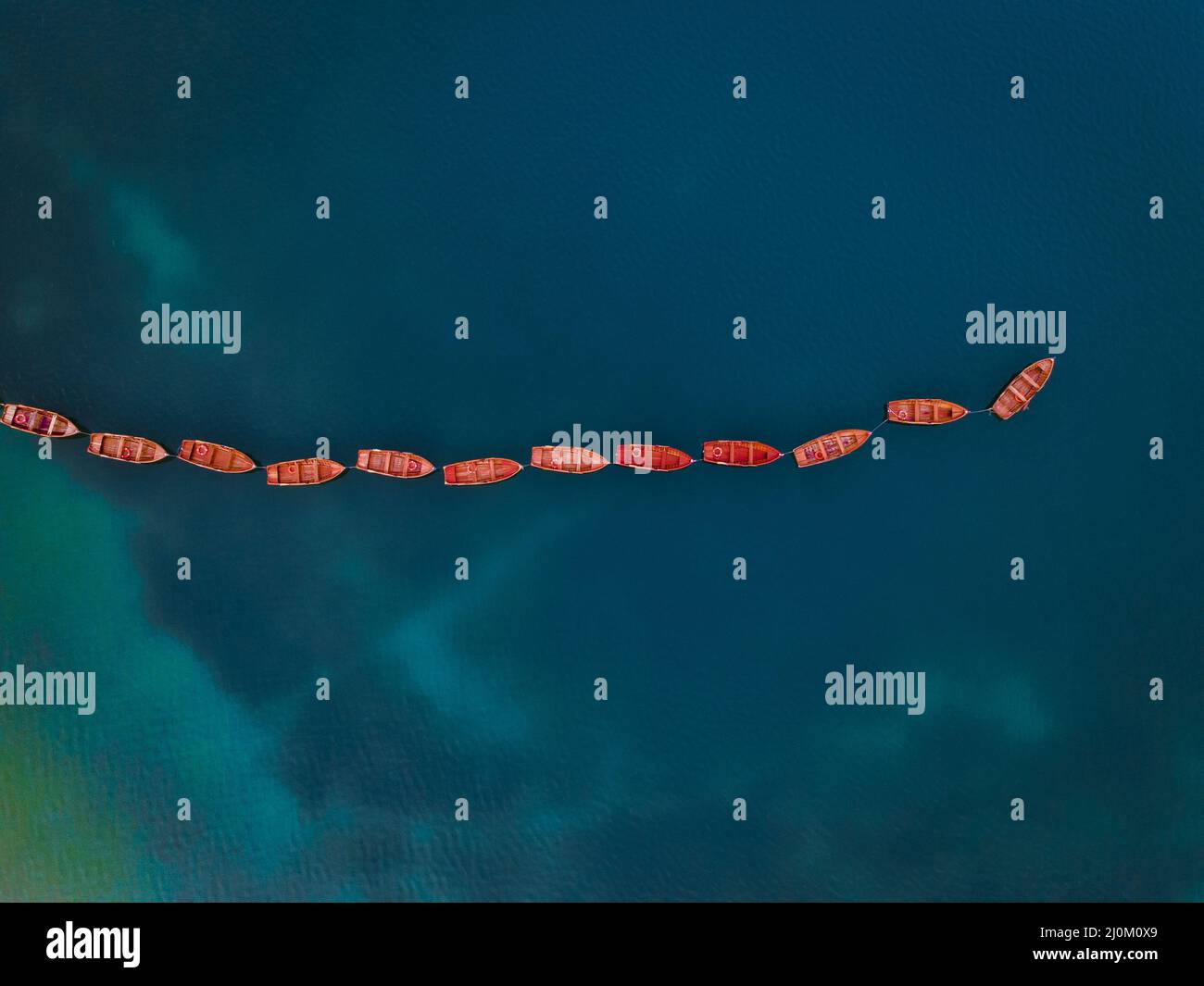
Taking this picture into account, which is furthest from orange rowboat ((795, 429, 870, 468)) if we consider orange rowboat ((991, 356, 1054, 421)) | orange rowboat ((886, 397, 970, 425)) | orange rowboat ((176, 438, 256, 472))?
orange rowboat ((176, 438, 256, 472))

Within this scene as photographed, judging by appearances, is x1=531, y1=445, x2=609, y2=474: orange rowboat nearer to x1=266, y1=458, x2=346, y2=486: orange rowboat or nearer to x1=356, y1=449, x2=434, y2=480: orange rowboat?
x1=356, y1=449, x2=434, y2=480: orange rowboat

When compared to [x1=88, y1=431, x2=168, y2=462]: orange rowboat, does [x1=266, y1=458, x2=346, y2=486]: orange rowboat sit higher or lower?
lower

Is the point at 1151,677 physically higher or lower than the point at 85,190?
lower

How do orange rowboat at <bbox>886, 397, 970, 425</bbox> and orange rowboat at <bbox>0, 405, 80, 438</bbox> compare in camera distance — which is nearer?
orange rowboat at <bbox>886, 397, 970, 425</bbox>

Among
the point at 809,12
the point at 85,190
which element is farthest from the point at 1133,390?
the point at 85,190

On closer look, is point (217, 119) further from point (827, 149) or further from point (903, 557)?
point (903, 557)

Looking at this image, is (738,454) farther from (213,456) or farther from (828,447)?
(213,456)

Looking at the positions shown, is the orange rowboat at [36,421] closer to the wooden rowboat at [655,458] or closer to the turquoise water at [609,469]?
the turquoise water at [609,469]

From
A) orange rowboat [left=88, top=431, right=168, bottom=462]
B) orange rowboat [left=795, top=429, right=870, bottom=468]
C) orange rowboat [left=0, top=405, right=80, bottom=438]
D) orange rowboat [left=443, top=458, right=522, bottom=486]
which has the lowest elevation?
orange rowboat [left=443, top=458, right=522, bottom=486]
